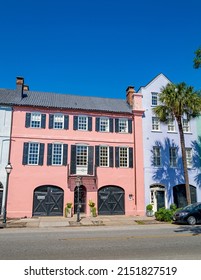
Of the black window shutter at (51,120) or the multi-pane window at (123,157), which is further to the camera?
the multi-pane window at (123,157)

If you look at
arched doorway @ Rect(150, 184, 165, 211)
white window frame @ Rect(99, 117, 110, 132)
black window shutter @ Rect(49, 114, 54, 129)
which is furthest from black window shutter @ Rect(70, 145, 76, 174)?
arched doorway @ Rect(150, 184, 165, 211)

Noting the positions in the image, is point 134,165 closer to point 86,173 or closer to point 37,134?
point 86,173

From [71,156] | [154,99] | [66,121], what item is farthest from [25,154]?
[154,99]

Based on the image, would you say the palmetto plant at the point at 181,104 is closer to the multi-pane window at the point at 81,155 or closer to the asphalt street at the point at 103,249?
the multi-pane window at the point at 81,155

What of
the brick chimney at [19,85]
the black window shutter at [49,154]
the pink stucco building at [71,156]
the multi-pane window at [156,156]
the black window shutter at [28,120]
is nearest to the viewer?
the pink stucco building at [71,156]

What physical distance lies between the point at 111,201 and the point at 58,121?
361 inches

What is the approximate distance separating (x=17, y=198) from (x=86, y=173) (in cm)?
643

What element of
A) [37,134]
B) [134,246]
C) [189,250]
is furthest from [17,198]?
[189,250]

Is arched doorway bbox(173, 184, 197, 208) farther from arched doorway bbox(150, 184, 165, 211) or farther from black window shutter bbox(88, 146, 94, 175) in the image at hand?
black window shutter bbox(88, 146, 94, 175)

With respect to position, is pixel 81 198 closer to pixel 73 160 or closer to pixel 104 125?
pixel 73 160

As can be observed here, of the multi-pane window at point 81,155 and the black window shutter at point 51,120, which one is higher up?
the black window shutter at point 51,120

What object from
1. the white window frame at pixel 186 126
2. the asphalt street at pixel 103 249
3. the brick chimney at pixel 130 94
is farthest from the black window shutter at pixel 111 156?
the asphalt street at pixel 103 249

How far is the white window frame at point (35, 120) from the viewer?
72.4 feet

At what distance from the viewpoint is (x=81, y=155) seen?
22.2 m
